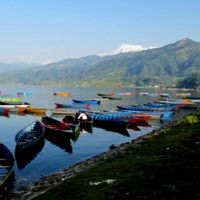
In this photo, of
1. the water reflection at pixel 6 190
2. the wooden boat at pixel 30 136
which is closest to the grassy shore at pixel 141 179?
the water reflection at pixel 6 190

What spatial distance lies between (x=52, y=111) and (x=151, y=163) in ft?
275

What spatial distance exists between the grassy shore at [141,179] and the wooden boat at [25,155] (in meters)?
15.3

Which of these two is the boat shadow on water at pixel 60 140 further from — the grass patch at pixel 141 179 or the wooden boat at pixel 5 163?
the grass patch at pixel 141 179

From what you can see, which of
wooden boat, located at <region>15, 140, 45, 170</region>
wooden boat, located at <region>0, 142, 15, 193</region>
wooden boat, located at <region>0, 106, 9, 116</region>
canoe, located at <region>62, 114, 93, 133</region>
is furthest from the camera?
wooden boat, located at <region>0, 106, 9, 116</region>

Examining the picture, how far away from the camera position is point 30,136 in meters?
53.5

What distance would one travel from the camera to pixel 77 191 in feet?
69.3

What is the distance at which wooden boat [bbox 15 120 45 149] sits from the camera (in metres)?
47.2

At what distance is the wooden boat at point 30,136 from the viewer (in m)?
47.2

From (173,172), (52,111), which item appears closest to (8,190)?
(173,172)

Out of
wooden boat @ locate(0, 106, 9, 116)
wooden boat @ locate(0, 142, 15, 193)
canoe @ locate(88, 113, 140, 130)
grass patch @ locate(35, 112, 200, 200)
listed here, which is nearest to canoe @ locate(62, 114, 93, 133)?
canoe @ locate(88, 113, 140, 130)

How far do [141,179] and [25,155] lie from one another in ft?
87.8

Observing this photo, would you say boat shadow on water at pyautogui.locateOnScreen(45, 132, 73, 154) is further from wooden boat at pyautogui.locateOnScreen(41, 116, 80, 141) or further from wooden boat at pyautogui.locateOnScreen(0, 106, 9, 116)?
wooden boat at pyautogui.locateOnScreen(0, 106, 9, 116)

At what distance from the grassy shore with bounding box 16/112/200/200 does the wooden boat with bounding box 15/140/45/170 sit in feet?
50.3

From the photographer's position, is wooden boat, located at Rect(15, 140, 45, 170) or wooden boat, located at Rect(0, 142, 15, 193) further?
wooden boat, located at Rect(15, 140, 45, 170)
